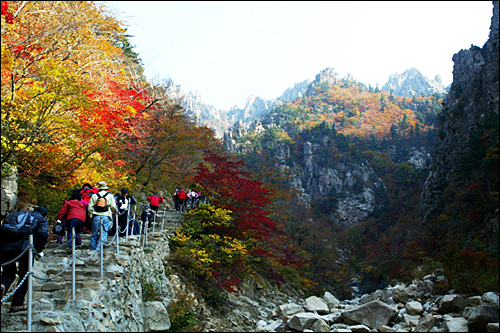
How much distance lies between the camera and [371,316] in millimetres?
11000

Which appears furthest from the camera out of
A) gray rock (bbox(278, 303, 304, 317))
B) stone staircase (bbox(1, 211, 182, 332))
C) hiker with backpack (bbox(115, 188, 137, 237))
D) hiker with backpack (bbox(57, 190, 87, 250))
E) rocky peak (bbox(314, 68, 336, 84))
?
rocky peak (bbox(314, 68, 336, 84))

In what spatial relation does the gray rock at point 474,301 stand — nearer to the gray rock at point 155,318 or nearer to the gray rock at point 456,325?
the gray rock at point 456,325

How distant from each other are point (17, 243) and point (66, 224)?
2.74 meters

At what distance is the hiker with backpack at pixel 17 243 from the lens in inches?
162

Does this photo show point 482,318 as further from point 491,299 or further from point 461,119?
point 461,119

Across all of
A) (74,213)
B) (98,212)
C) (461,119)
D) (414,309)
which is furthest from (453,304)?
(461,119)

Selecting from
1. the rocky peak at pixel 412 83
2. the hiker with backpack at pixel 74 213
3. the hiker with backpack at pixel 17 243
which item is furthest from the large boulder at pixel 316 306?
the rocky peak at pixel 412 83

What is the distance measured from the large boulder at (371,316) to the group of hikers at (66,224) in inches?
309

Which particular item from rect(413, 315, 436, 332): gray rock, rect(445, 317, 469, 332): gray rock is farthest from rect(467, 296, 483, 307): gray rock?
rect(413, 315, 436, 332): gray rock

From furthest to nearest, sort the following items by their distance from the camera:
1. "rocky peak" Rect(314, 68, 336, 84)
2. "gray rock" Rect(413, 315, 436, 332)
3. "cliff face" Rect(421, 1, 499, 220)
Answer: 1. "rocky peak" Rect(314, 68, 336, 84)
2. "cliff face" Rect(421, 1, 499, 220)
3. "gray rock" Rect(413, 315, 436, 332)

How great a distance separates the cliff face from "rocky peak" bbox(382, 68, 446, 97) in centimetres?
13170

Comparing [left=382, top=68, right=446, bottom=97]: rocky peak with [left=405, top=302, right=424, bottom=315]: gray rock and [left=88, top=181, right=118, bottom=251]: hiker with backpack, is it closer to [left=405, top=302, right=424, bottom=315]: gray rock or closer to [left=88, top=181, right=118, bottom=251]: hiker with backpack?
[left=405, top=302, right=424, bottom=315]: gray rock

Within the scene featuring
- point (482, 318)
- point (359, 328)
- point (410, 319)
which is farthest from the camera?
point (410, 319)

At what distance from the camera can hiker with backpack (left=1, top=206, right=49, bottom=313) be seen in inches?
162
